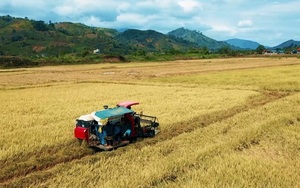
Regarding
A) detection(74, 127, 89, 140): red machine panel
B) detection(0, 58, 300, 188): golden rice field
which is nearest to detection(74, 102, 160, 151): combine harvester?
detection(74, 127, 89, 140): red machine panel

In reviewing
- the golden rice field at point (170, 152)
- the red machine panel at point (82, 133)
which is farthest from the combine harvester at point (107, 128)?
the golden rice field at point (170, 152)

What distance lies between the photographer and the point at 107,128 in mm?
9734

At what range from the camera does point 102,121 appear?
374 inches

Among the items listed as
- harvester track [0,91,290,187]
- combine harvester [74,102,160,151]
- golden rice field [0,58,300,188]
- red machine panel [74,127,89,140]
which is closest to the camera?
golden rice field [0,58,300,188]

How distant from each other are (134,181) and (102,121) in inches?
115

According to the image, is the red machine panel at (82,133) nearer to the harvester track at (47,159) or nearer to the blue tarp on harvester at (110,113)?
the harvester track at (47,159)

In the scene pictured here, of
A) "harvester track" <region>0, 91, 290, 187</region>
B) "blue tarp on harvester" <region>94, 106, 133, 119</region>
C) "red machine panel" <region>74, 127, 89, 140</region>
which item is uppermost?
"blue tarp on harvester" <region>94, 106, 133, 119</region>

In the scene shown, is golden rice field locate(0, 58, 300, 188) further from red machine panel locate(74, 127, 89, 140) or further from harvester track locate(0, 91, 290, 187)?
red machine panel locate(74, 127, 89, 140)

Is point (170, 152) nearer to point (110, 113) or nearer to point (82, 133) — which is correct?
point (110, 113)

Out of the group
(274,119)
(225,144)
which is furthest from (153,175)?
(274,119)

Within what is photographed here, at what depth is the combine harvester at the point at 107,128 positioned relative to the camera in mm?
9641

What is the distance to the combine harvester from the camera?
9.64m

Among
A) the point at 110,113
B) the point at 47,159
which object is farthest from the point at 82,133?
the point at 47,159

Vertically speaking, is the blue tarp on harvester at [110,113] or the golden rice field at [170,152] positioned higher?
the blue tarp on harvester at [110,113]
